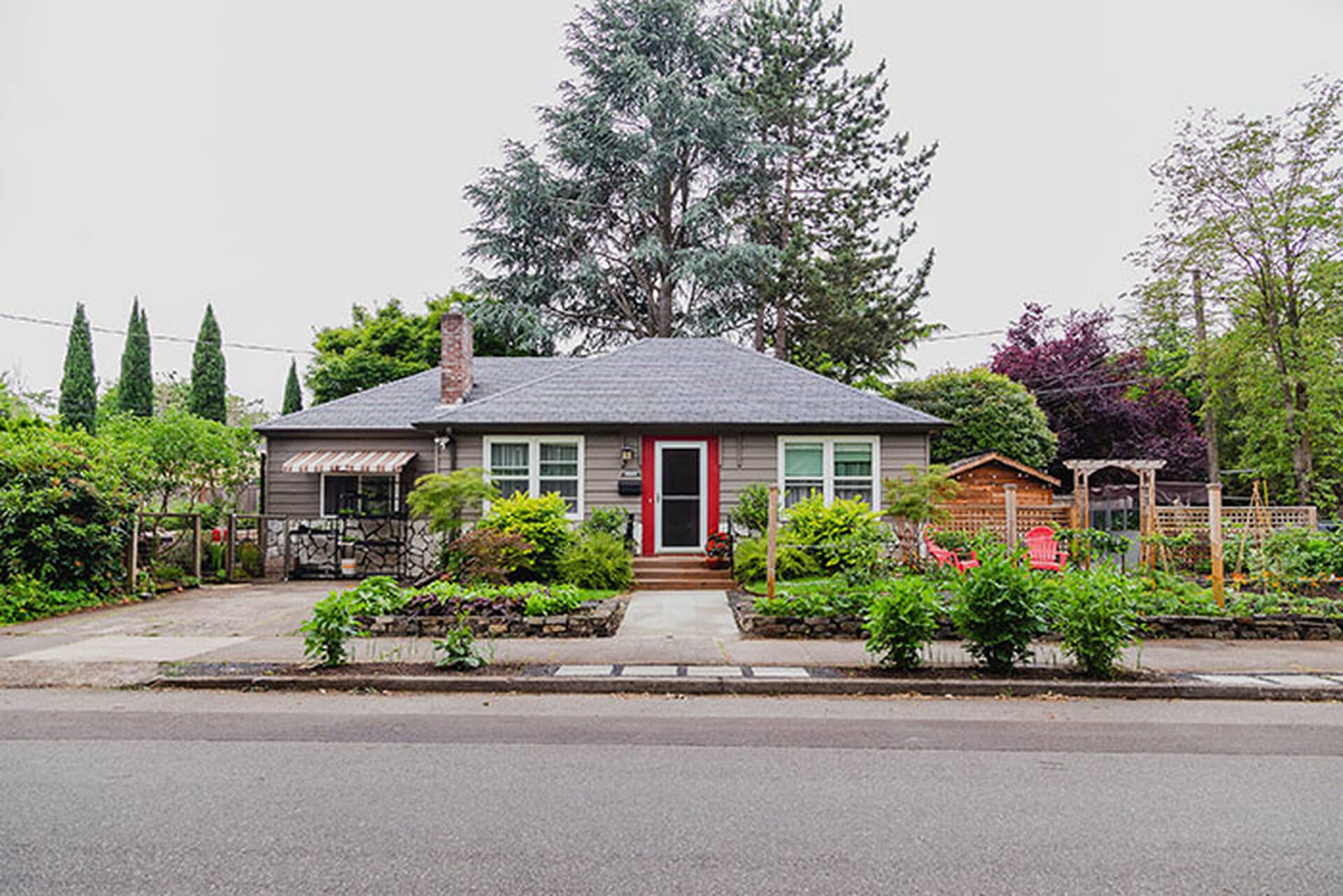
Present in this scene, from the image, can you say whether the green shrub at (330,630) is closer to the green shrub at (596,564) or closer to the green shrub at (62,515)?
the green shrub at (596,564)

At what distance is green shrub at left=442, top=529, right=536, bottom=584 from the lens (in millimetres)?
11055

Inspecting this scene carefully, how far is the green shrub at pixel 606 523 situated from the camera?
565 inches

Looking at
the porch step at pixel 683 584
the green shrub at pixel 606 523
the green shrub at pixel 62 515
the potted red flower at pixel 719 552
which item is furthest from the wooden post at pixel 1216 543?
the green shrub at pixel 62 515

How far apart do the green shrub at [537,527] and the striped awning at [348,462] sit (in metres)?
4.88

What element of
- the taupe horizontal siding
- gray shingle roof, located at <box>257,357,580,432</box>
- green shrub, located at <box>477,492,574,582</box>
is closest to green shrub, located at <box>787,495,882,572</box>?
green shrub, located at <box>477,492,574,582</box>

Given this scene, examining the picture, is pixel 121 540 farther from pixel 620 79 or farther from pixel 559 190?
pixel 620 79

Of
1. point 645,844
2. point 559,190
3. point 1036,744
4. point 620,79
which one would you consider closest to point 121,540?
point 645,844

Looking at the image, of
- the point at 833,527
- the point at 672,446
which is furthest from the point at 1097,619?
the point at 672,446

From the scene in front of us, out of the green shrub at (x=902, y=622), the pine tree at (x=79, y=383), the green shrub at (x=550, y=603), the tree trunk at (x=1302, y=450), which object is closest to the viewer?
the green shrub at (x=902, y=622)

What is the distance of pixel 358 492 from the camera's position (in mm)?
17609

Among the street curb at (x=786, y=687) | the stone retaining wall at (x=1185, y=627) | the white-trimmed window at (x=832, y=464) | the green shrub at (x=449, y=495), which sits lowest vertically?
the street curb at (x=786, y=687)

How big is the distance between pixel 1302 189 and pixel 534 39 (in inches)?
958

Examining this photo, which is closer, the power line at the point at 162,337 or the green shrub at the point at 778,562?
the green shrub at the point at 778,562

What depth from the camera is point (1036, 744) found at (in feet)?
18.4
